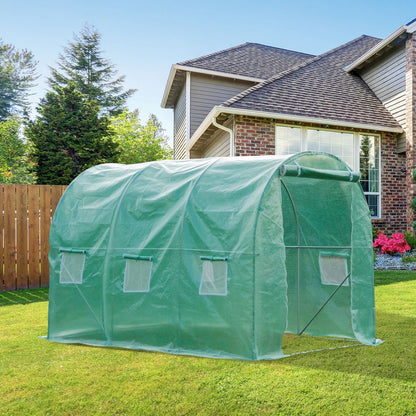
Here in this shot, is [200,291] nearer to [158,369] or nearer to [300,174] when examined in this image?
[158,369]

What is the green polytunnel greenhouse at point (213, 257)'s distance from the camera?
3.78 m

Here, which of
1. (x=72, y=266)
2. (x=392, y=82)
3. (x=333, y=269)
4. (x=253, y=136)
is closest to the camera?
(x=72, y=266)

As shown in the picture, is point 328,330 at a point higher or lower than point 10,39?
lower

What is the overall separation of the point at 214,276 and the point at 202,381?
95 cm

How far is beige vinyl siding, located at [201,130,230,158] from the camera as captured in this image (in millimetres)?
10517

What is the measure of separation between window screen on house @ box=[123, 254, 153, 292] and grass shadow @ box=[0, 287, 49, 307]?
10.2ft

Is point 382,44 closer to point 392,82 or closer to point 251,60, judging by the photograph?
point 392,82

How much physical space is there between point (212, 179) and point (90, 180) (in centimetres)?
180

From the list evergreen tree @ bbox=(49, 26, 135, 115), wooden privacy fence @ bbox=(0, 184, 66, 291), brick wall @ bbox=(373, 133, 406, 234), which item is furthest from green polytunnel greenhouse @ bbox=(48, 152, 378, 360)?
evergreen tree @ bbox=(49, 26, 135, 115)

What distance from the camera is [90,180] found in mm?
5176

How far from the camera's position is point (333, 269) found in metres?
4.94

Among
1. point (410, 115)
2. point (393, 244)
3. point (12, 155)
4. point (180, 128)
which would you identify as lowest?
point (393, 244)

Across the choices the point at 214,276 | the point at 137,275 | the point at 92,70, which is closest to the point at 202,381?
the point at 214,276

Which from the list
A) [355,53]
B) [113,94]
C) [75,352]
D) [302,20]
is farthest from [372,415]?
[113,94]
